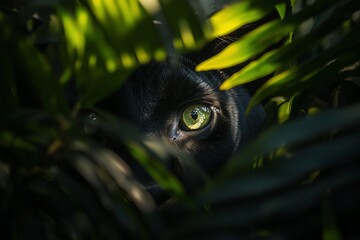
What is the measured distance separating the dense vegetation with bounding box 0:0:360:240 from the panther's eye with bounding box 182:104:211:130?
0.47 metres

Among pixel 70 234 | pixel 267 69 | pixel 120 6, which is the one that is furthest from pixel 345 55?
pixel 70 234

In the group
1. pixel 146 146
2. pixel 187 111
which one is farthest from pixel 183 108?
pixel 146 146

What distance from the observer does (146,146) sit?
1.46 ft

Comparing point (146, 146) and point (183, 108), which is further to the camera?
point (183, 108)

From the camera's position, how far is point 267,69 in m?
0.62

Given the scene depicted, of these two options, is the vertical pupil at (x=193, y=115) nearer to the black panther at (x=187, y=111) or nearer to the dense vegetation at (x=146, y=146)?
the black panther at (x=187, y=111)

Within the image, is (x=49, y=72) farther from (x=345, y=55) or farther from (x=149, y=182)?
(x=149, y=182)

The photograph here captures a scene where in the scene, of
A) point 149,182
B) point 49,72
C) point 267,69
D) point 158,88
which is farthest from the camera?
point 158,88

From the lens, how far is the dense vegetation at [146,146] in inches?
15.1

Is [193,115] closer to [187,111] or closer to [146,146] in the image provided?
[187,111]

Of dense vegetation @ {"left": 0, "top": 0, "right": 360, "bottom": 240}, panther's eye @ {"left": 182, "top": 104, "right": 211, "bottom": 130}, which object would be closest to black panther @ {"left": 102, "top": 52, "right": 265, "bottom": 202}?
panther's eye @ {"left": 182, "top": 104, "right": 211, "bottom": 130}

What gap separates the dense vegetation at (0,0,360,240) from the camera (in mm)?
383

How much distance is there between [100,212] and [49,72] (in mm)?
156

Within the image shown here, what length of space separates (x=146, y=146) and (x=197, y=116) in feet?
2.24
